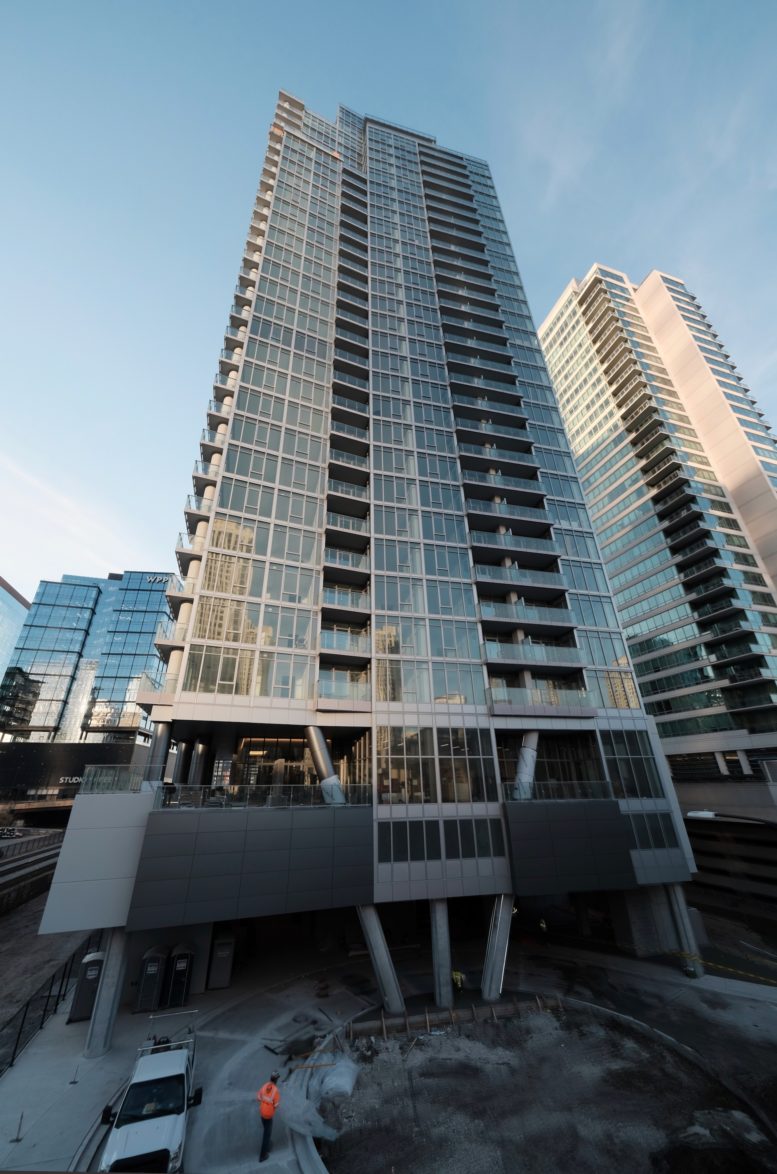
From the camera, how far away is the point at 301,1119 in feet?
39.5

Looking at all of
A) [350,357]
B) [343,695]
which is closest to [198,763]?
[343,695]

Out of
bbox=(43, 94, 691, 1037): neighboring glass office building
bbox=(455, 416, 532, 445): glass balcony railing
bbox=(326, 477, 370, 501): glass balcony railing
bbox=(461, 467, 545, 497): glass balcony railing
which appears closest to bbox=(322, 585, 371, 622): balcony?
bbox=(43, 94, 691, 1037): neighboring glass office building

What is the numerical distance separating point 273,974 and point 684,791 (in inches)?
1695

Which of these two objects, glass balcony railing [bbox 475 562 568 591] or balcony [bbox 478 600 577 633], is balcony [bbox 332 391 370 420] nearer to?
glass balcony railing [bbox 475 562 568 591]

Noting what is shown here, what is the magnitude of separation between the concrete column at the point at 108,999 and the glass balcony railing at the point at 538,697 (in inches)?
748

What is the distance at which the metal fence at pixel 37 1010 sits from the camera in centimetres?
1476

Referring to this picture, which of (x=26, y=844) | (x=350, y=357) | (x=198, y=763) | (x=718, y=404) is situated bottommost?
(x=26, y=844)

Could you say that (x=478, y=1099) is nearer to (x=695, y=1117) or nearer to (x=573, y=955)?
(x=695, y=1117)

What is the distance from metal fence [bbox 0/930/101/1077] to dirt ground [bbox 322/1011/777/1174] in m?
10.6

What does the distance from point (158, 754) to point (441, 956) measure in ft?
49.4

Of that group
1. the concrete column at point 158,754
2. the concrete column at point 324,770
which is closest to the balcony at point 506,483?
the concrete column at point 324,770

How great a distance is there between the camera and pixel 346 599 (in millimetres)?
26859

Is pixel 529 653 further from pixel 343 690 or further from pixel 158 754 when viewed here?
pixel 158 754

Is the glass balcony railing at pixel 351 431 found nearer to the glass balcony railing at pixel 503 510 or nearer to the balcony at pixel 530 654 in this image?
the glass balcony railing at pixel 503 510
